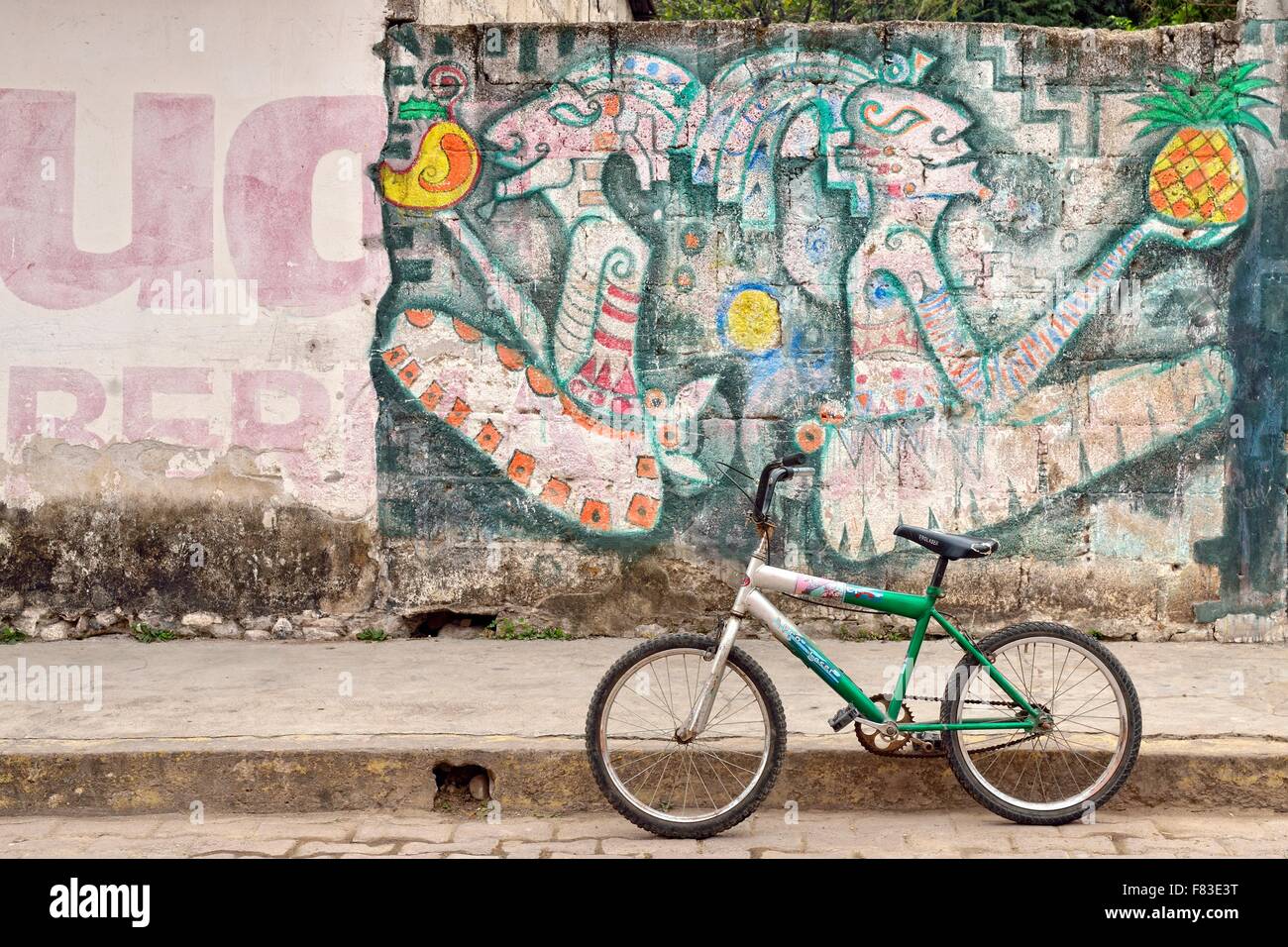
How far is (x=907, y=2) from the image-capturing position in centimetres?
2452

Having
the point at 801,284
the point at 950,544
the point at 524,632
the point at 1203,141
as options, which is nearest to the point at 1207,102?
the point at 1203,141

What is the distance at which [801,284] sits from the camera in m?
6.46

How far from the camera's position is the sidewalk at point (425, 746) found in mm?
4715

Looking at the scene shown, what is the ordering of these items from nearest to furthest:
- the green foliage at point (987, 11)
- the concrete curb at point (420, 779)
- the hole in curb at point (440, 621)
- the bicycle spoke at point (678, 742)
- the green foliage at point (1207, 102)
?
1. the bicycle spoke at point (678, 742)
2. the concrete curb at point (420, 779)
3. the green foliage at point (1207, 102)
4. the hole in curb at point (440, 621)
5. the green foliage at point (987, 11)

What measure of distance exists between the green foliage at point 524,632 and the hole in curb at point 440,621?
86 mm

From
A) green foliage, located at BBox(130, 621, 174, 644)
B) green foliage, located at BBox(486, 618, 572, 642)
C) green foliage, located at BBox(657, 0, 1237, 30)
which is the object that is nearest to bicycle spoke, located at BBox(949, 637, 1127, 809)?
green foliage, located at BBox(486, 618, 572, 642)

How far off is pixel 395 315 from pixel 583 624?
1.78 m

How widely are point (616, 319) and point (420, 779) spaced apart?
2.61 m

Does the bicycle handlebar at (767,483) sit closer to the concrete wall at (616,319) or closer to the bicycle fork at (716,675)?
the bicycle fork at (716,675)

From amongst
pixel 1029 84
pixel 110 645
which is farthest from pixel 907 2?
pixel 110 645

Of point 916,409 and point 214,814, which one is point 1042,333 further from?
point 214,814

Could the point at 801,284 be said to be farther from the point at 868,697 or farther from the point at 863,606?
the point at 868,697

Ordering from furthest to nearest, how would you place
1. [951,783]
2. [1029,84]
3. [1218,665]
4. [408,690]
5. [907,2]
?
[907,2]
[1029,84]
[1218,665]
[408,690]
[951,783]

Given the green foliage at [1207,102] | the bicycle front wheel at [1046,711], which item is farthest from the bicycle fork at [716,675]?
the green foliage at [1207,102]
